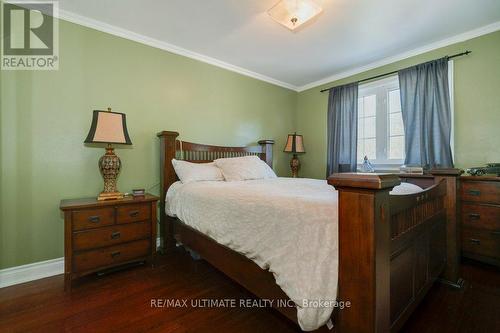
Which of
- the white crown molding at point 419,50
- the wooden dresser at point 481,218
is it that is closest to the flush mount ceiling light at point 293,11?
the white crown molding at point 419,50

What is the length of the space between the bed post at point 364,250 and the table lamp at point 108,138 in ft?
6.05

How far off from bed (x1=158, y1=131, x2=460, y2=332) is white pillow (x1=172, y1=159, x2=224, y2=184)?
1.20ft

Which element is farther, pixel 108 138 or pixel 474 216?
pixel 474 216

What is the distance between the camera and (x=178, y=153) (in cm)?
252

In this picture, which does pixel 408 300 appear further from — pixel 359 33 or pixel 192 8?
pixel 192 8

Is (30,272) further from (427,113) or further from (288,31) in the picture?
(427,113)

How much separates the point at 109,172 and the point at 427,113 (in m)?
3.40

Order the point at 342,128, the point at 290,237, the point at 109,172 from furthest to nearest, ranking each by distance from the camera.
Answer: the point at 342,128 < the point at 109,172 < the point at 290,237

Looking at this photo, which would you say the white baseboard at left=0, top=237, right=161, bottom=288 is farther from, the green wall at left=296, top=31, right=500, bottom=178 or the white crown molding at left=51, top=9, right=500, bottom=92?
the green wall at left=296, top=31, right=500, bottom=178

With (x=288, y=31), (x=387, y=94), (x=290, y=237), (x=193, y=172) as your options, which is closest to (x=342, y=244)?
(x=290, y=237)

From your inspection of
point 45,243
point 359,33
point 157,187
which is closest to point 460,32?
point 359,33

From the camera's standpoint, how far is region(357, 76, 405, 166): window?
2828 millimetres

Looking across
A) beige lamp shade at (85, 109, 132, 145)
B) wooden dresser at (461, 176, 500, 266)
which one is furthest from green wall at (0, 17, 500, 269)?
wooden dresser at (461, 176, 500, 266)

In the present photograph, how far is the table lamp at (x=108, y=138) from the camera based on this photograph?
182cm
